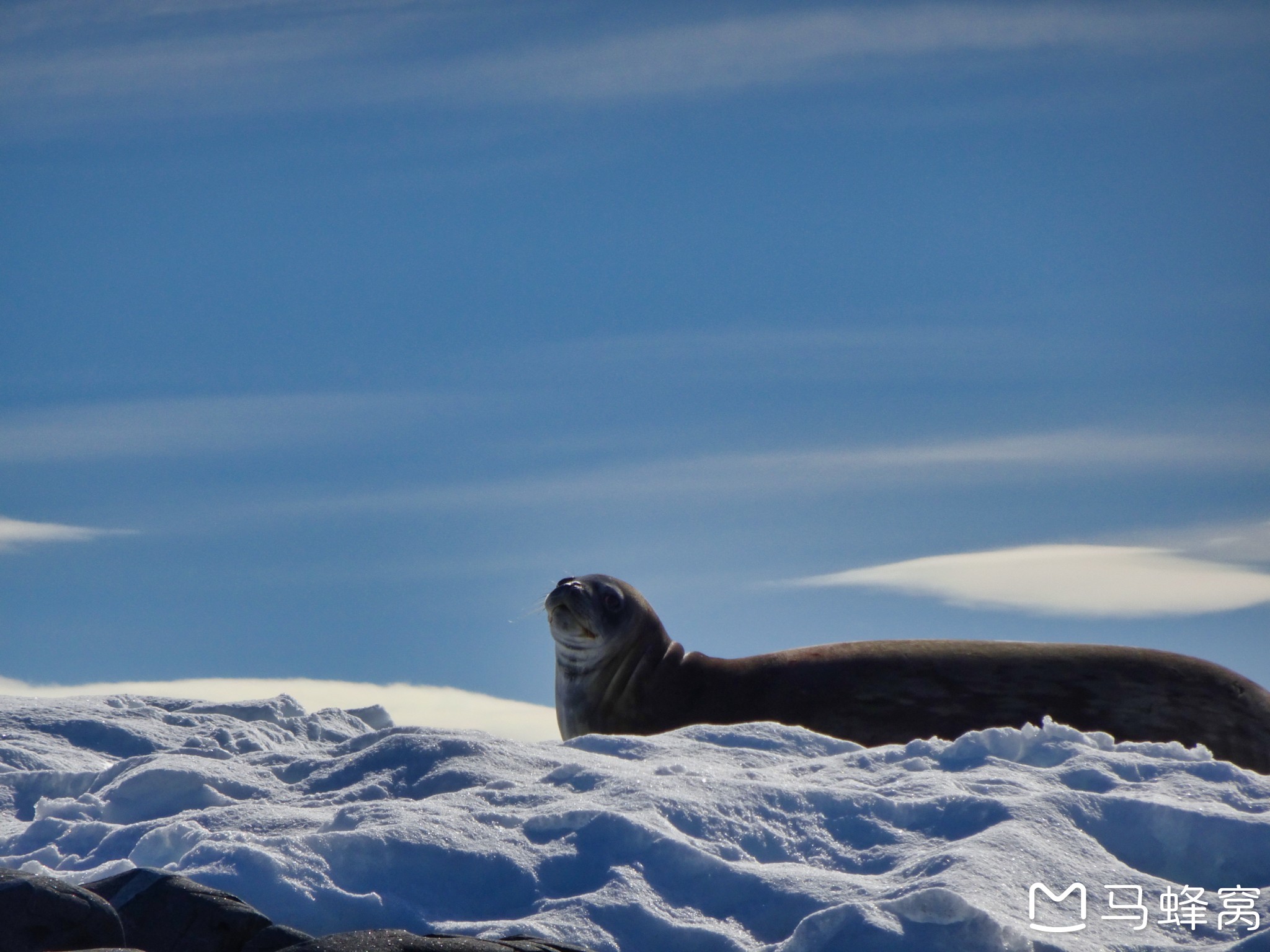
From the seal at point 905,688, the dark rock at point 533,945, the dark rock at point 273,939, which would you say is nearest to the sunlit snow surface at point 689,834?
the dark rock at point 533,945

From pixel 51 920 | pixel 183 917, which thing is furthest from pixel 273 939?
pixel 51 920

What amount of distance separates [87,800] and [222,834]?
3.64ft

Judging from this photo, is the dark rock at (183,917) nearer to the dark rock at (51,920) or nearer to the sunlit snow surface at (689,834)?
the dark rock at (51,920)

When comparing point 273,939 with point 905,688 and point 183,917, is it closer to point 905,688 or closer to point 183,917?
point 183,917

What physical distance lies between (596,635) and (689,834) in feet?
→ 14.6

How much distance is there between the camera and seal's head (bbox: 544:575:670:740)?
29.1 ft

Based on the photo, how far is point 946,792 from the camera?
4.84 m

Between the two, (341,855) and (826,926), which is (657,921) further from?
(341,855)

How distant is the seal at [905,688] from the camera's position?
7727 millimetres

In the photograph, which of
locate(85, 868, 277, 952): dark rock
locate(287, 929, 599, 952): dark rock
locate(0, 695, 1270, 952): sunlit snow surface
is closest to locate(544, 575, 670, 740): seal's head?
locate(0, 695, 1270, 952): sunlit snow surface

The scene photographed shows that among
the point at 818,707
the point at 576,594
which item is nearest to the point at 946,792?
the point at 818,707

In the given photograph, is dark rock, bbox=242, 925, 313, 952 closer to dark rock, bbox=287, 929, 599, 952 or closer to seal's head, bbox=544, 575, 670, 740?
dark rock, bbox=287, 929, 599, 952

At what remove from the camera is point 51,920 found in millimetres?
3682

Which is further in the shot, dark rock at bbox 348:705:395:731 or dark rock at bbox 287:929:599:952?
dark rock at bbox 348:705:395:731
